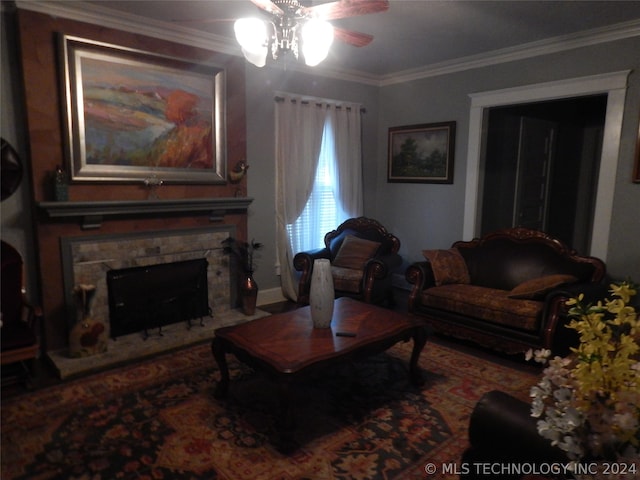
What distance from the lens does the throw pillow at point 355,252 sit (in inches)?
180

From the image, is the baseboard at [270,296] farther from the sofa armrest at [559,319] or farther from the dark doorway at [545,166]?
the sofa armrest at [559,319]

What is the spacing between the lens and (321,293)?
2689 mm

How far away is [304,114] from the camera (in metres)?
4.86

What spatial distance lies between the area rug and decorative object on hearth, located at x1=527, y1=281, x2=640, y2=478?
52.5 inches

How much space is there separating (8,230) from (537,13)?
14.7 feet

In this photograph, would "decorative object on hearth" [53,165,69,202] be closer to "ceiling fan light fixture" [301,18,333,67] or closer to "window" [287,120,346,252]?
Result: "ceiling fan light fixture" [301,18,333,67]

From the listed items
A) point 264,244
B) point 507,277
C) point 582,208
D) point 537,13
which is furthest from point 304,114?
point 582,208

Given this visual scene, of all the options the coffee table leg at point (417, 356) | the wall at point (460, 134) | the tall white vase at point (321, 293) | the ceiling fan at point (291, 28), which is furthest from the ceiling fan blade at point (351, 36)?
the wall at point (460, 134)

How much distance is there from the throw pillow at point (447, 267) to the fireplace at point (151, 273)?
207cm

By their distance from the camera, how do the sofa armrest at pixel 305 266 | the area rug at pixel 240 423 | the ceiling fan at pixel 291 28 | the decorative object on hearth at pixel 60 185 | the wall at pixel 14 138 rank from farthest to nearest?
the sofa armrest at pixel 305 266, the decorative object on hearth at pixel 60 185, the wall at pixel 14 138, the ceiling fan at pixel 291 28, the area rug at pixel 240 423

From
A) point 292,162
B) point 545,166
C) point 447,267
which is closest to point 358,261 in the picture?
point 447,267

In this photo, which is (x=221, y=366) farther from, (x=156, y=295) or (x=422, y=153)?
(x=422, y=153)

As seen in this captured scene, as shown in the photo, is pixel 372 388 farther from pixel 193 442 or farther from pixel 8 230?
pixel 8 230

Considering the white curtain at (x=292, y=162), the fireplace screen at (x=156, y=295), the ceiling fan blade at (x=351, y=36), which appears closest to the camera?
the ceiling fan blade at (x=351, y=36)
